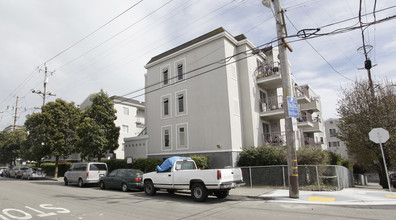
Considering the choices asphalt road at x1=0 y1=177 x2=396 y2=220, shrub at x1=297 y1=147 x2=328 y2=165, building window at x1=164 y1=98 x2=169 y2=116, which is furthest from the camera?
building window at x1=164 y1=98 x2=169 y2=116

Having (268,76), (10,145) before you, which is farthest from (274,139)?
(10,145)

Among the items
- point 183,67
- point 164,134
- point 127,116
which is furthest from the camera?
point 127,116

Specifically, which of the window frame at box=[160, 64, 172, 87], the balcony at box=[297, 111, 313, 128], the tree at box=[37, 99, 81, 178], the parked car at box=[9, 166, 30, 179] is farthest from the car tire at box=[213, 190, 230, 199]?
the parked car at box=[9, 166, 30, 179]

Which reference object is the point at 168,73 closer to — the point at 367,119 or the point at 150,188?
the point at 150,188

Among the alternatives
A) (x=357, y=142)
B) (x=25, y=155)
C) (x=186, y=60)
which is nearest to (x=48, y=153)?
(x=25, y=155)

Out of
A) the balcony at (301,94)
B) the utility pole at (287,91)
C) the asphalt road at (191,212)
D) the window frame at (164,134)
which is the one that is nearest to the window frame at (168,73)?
the window frame at (164,134)

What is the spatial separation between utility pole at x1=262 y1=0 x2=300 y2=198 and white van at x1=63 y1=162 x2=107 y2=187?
13368mm

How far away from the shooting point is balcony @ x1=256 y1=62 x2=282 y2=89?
2036 cm

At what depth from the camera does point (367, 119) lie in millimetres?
17750

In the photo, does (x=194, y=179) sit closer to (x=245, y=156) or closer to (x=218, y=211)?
(x=218, y=211)

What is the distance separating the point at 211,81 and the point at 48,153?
18.3m

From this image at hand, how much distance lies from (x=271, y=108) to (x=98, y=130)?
14.8 metres

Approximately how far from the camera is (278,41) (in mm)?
11672

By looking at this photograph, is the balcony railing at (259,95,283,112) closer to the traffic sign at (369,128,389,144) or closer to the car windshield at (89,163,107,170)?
the traffic sign at (369,128,389,144)
